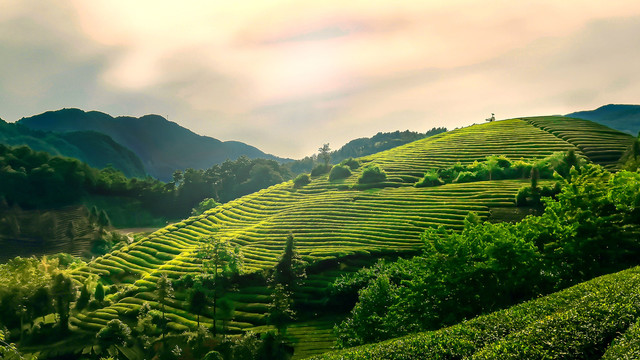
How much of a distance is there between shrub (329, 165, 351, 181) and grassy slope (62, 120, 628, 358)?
2530mm

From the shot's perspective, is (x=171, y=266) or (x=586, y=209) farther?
(x=171, y=266)

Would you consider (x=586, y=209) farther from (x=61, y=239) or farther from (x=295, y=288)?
(x=61, y=239)

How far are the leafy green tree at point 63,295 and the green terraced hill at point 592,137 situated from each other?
99.9 meters

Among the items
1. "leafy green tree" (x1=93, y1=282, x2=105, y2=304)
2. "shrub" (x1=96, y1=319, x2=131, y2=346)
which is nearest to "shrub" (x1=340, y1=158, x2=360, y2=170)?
"leafy green tree" (x1=93, y1=282, x2=105, y2=304)

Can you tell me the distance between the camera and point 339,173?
11500cm

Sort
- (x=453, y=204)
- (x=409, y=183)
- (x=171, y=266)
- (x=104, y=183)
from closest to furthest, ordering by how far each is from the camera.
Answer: (x=171, y=266)
(x=453, y=204)
(x=409, y=183)
(x=104, y=183)

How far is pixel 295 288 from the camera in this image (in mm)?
56312

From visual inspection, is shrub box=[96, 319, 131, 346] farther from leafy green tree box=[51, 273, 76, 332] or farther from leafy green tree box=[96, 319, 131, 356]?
leafy green tree box=[51, 273, 76, 332]

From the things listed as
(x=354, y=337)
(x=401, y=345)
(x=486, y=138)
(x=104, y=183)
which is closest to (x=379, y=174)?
(x=486, y=138)

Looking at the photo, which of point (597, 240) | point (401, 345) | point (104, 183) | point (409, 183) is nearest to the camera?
point (401, 345)

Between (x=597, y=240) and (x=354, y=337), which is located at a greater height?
(x=597, y=240)

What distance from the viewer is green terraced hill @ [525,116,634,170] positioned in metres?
93.0

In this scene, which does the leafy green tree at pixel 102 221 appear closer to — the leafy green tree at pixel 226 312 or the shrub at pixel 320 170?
the shrub at pixel 320 170

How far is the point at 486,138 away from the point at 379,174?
134ft
